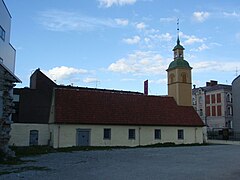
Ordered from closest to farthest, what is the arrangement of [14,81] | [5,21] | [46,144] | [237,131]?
[14,81] < [46,144] < [5,21] < [237,131]

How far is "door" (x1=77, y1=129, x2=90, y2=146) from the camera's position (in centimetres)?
3229

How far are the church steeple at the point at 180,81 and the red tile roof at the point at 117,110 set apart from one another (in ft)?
3.54

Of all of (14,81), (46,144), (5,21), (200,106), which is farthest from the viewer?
(200,106)

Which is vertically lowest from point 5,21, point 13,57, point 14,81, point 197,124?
point 197,124

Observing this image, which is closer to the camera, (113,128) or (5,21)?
(113,128)

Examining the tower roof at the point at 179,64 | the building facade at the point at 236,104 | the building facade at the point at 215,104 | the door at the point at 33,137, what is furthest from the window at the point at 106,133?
the building facade at the point at 215,104

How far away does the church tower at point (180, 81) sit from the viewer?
41.9 m

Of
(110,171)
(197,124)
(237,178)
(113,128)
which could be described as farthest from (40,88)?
(237,178)

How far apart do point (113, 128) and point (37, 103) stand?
1849cm

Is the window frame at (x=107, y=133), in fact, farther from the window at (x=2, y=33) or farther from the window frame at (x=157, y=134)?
the window at (x=2, y=33)

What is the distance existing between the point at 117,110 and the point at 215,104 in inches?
1530

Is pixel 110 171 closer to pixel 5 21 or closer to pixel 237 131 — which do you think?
pixel 5 21

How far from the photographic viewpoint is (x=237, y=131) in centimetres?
5141

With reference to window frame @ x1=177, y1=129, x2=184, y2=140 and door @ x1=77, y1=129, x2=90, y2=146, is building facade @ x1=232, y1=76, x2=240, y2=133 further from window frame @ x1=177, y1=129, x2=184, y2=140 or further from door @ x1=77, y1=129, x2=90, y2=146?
door @ x1=77, y1=129, x2=90, y2=146
